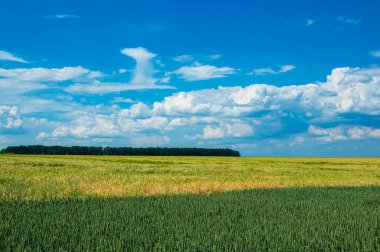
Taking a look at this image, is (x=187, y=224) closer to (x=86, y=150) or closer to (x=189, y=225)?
(x=189, y=225)

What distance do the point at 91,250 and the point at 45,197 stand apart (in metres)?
9.67

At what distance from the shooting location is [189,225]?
10977 millimetres

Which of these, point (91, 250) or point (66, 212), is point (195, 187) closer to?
point (66, 212)

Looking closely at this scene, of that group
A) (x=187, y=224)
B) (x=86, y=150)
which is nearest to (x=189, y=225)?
(x=187, y=224)

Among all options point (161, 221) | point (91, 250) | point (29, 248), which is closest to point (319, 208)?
point (161, 221)

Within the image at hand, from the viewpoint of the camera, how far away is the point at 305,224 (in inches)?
450

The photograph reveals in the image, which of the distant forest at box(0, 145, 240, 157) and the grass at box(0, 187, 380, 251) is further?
the distant forest at box(0, 145, 240, 157)

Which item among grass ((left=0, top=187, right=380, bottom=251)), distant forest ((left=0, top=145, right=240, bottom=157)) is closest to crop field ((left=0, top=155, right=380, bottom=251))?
grass ((left=0, top=187, right=380, bottom=251))

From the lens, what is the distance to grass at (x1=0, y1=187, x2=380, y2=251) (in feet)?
29.3

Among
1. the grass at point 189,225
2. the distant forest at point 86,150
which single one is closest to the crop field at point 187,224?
the grass at point 189,225

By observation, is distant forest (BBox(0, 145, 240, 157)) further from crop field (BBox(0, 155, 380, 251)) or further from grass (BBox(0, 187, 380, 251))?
grass (BBox(0, 187, 380, 251))

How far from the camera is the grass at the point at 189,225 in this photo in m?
8.94

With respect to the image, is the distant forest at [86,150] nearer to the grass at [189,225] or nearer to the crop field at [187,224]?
the crop field at [187,224]

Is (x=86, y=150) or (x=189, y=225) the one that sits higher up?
(x=86, y=150)
